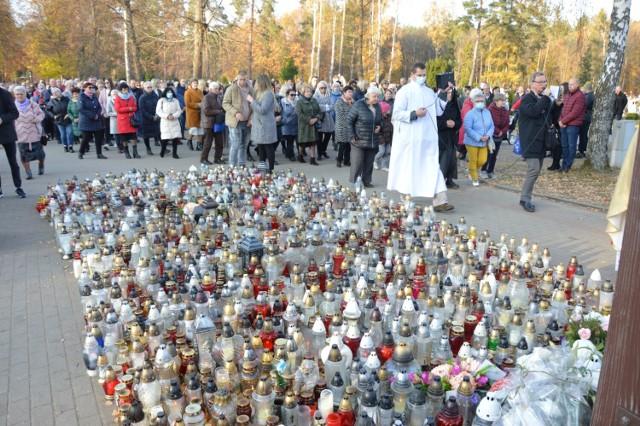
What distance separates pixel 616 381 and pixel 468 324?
2.19 m

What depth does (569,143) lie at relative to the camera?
1155cm

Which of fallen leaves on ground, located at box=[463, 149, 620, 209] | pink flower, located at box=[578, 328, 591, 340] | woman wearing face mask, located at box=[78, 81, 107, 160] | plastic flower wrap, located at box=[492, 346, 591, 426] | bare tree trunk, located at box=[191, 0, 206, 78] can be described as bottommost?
plastic flower wrap, located at box=[492, 346, 591, 426]

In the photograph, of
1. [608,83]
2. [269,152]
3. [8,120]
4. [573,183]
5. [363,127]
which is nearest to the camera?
[8,120]

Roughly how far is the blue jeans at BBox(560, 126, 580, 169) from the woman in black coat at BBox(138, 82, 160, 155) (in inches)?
380

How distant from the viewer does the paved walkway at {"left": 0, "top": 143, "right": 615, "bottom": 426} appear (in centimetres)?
337

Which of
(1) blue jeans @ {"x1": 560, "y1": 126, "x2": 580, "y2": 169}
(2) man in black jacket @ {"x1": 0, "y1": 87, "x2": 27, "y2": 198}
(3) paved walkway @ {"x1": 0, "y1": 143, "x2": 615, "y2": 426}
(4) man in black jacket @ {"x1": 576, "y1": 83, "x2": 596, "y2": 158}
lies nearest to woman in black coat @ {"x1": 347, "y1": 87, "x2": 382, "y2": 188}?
(3) paved walkway @ {"x1": 0, "y1": 143, "x2": 615, "y2": 426}

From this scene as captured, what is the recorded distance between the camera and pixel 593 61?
45.6 meters

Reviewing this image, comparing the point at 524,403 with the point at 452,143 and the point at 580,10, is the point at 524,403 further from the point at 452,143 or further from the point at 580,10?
the point at 580,10

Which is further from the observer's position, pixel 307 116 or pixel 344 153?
pixel 344 153

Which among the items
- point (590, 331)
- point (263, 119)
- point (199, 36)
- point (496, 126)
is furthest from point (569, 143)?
point (199, 36)

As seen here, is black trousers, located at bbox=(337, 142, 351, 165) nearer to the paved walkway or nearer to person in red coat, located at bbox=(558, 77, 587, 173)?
the paved walkway

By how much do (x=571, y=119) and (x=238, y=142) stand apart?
23.4 ft

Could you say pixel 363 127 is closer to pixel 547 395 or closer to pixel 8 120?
pixel 8 120

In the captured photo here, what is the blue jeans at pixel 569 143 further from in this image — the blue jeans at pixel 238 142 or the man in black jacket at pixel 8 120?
the man in black jacket at pixel 8 120
